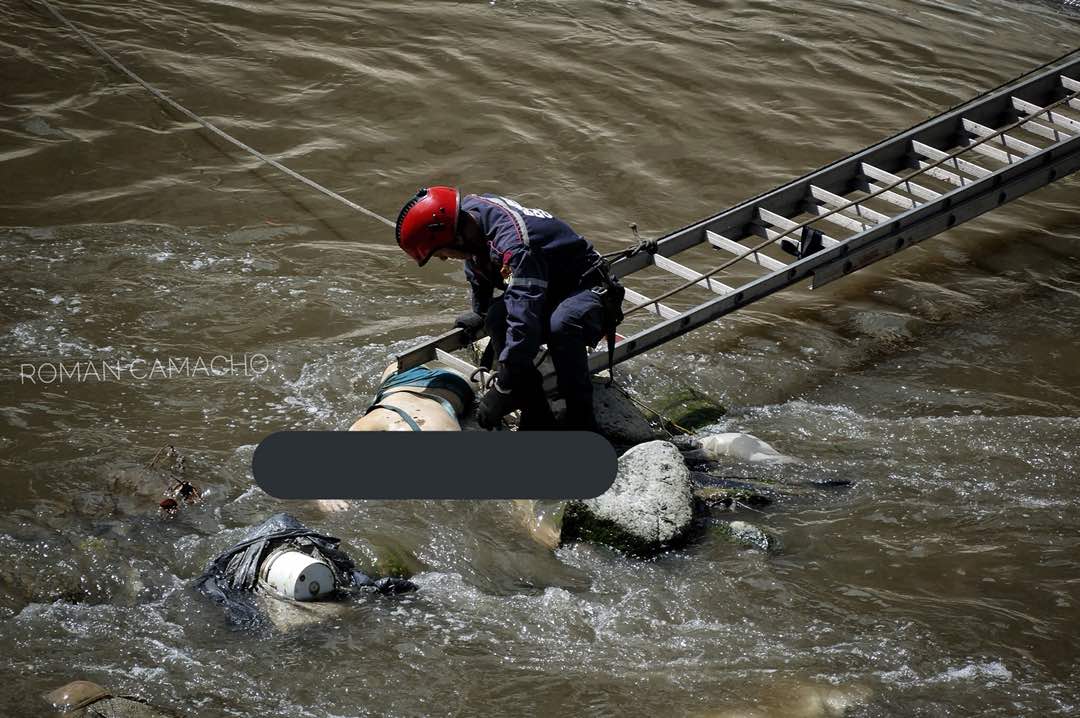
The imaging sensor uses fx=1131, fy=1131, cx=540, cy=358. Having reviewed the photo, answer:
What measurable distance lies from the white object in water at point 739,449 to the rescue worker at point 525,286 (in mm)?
781

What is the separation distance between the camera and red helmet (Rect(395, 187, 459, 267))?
5473mm

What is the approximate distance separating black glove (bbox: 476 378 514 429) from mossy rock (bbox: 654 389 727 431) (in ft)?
4.42

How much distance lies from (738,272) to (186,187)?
440 centimetres

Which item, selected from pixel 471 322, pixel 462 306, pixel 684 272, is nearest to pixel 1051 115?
pixel 684 272

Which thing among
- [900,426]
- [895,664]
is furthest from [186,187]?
[895,664]

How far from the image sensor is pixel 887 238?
750 centimetres

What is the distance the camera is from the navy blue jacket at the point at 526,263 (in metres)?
5.32

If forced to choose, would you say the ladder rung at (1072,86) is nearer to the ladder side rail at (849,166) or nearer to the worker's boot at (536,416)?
the ladder side rail at (849,166)

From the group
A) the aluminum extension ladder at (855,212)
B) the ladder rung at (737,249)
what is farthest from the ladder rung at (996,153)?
the ladder rung at (737,249)

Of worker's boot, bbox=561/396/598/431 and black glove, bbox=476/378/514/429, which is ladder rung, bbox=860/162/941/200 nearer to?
worker's boot, bbox=561/396/598/431

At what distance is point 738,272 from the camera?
870 cm

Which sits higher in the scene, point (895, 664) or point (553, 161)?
point (553, 161)

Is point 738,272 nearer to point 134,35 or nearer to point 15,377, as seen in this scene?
point 15,377

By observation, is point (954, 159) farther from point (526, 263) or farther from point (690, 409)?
point (526, 263)
